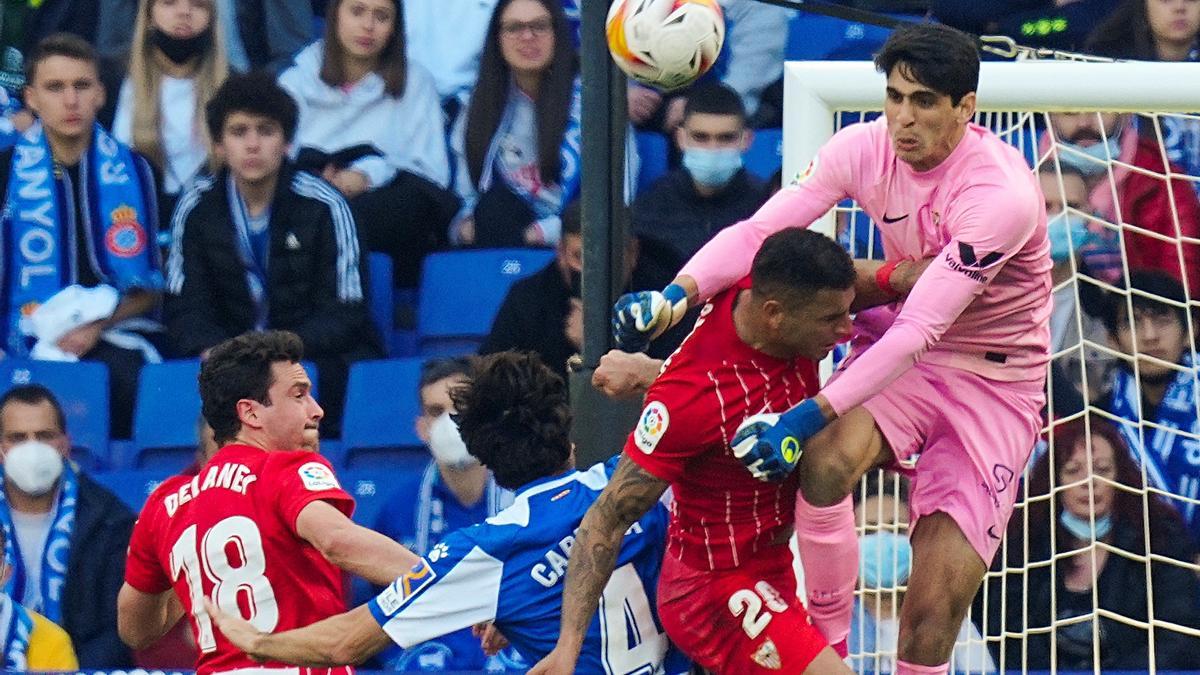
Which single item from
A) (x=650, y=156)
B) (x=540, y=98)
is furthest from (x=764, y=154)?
(x=540, y=98)

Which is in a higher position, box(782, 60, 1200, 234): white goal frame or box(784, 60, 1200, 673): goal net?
box(782, 60, 1200, 234): white goal frame

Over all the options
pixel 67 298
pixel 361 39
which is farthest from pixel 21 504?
pixel 361 39

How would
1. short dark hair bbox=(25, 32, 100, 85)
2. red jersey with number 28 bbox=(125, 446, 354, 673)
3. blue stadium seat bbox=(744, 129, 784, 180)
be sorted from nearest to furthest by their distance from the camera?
1. red jersey with number 28 bbox=(125, 446, 354, 673)
2. blue stadium seat bbox=(744, 129, 784, 180)
3. short dark hair bbox=(25, 32, 100, 85)

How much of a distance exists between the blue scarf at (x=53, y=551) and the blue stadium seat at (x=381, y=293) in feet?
3.99

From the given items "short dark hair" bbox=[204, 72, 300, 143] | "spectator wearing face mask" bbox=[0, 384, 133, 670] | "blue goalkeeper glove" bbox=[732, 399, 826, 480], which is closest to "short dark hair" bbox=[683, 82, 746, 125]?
"short dark hair" bbox=[204, 72, 300, 143]

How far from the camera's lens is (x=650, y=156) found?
6.92 meters

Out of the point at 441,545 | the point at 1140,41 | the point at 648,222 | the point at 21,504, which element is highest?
the point at 1140,41

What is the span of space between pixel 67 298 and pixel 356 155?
47.0 inches

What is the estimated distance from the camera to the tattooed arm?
388 centimetres

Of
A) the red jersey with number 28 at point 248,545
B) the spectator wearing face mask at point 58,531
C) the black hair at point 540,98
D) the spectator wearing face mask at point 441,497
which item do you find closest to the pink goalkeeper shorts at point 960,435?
the red jersey with number 28 at point 248,545

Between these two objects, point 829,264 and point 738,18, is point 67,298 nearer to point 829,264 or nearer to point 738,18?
point 738,18

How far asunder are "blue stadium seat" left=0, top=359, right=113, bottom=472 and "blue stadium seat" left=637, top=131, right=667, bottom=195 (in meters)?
2.12

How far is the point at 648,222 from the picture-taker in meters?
6.76

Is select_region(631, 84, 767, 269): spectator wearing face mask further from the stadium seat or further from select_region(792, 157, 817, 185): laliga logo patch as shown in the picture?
select_region(792, 157, 817, 185): laliga logo patch
